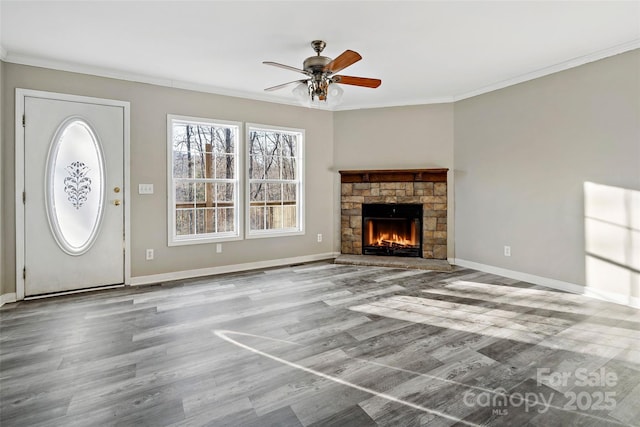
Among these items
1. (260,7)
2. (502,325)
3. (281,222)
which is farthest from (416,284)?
(260,7)

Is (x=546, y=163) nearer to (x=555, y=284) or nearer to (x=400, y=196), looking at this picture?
(x=555, y=284)

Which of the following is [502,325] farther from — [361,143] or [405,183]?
[361,143]

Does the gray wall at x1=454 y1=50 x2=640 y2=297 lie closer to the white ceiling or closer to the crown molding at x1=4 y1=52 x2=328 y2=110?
the white ceiling

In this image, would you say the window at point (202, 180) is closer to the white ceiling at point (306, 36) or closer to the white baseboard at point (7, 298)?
the white ceiling at point (306, 36)

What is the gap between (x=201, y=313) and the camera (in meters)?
3.16

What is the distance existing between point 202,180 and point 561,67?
476 centimetres

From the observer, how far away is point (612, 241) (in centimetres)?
347

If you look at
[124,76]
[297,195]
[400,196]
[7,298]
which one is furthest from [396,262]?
[7,298]

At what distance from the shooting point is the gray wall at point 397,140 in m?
5.27

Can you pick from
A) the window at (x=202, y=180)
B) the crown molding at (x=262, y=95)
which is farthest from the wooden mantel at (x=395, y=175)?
the window at (x=202, y=180)

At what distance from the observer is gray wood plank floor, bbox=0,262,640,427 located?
1.73 m

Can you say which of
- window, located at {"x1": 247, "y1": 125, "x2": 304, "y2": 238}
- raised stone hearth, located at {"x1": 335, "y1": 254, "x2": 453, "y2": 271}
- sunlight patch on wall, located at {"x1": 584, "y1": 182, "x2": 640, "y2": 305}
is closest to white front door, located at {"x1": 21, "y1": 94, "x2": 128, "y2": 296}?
window, located at {"x1": 247, "y1": 125, "x2": 304, "y2": 238}

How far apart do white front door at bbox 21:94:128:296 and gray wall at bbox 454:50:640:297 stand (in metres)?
4.92

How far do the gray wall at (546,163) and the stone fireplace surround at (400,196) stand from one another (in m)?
0.27
